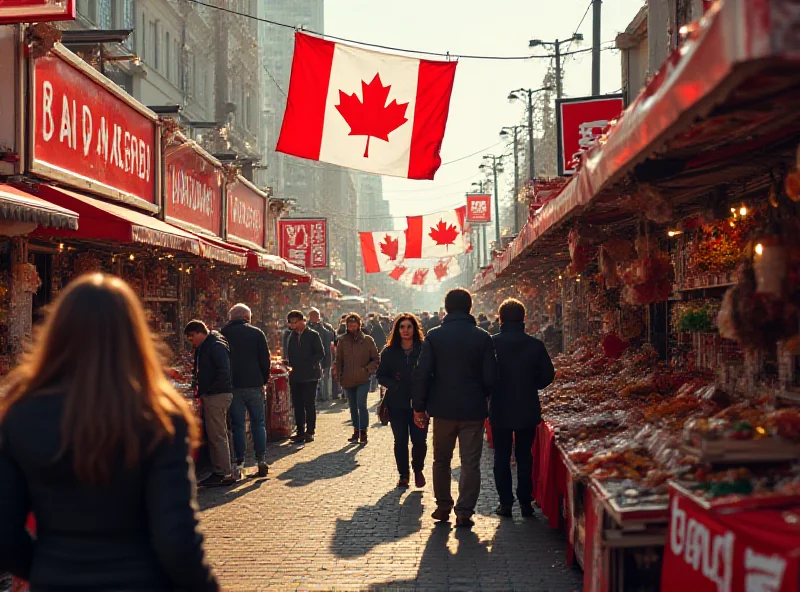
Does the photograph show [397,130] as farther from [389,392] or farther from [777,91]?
[777,91]

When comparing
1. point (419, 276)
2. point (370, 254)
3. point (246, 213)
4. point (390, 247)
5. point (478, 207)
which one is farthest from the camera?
point (419, 276)

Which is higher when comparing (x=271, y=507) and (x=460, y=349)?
(x=460, y=349)

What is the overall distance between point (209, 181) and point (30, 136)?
8467 millimetres

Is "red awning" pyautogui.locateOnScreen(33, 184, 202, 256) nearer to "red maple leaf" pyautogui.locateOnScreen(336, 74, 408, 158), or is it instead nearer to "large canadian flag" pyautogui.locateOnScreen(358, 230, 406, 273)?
"red maple leaf" pyautogui.locateOnScreen(336, 74, 408, 158)

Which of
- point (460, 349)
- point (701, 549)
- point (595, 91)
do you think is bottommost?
point (701, 549)

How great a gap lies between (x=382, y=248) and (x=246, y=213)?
12301 mm

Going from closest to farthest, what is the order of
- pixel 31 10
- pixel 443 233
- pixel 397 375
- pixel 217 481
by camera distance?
pixel 31 10 < pixel 397 375 < pixel 217 481 < pixel 443 233

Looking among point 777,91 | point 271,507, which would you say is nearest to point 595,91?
point 271,507

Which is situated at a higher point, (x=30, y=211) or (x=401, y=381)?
(x=30, y=211)

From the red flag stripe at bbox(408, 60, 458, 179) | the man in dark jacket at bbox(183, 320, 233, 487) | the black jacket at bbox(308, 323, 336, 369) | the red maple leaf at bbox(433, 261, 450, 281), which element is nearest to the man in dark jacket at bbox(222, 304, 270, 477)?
the man in dark jacket at bbox(183, 320, 233, 487)

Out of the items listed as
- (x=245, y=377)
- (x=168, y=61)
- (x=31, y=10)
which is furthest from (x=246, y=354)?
(x=168, y=61)

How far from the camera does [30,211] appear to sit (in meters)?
6.86

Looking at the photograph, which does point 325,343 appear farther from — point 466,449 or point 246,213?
point 466,449

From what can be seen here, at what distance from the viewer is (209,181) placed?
16.7 meters
